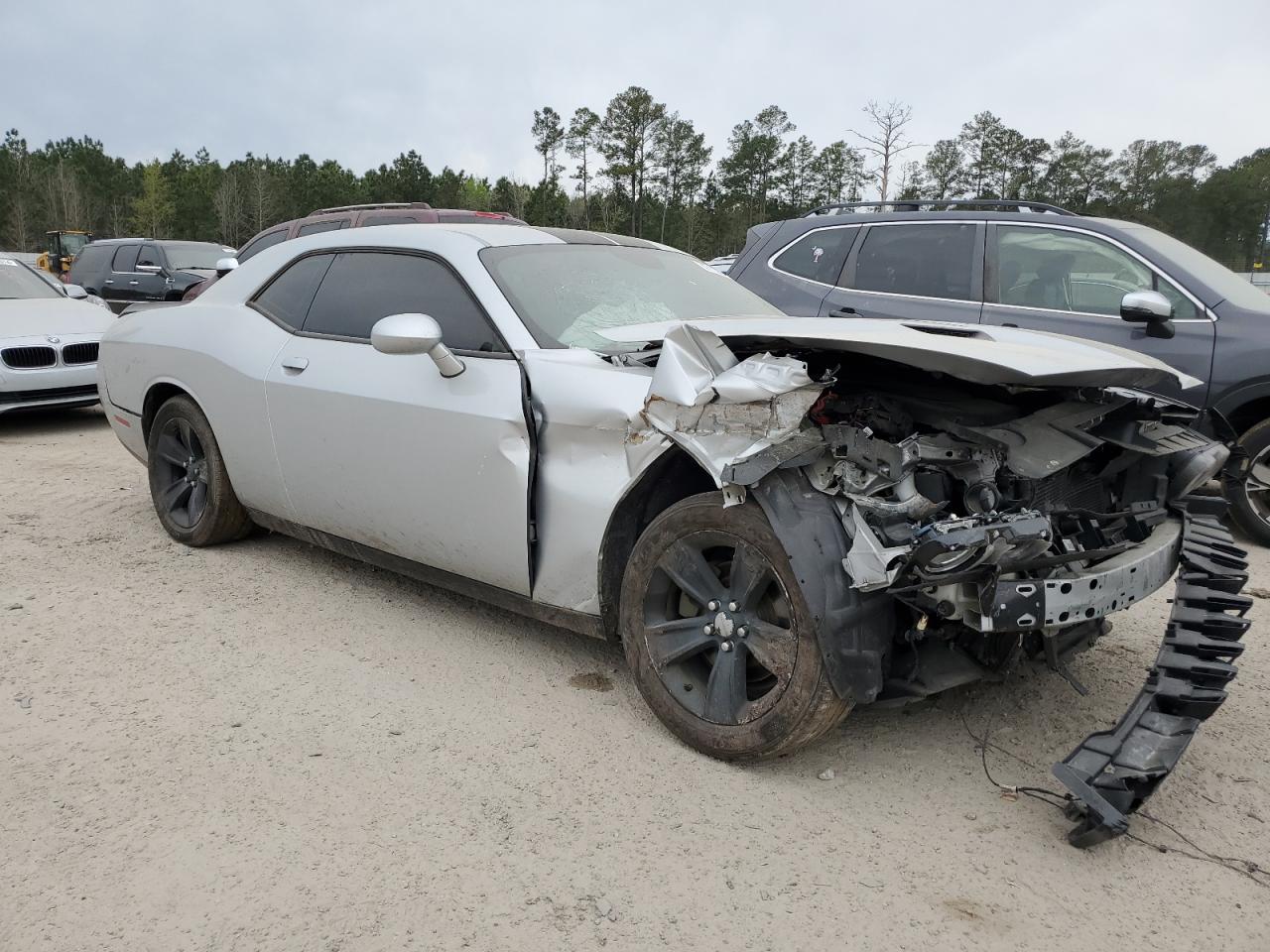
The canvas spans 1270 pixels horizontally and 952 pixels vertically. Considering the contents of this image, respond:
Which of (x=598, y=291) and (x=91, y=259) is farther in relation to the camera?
(x=91, y=259)

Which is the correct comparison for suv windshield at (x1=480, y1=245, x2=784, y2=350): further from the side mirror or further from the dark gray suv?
the dark gray suv

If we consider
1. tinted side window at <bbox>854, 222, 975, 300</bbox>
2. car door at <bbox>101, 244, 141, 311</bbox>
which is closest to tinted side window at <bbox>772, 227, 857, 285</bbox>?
tinted side window at <bbox>854, 222, 975, 300</bbox>

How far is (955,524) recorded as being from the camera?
2.50 metres

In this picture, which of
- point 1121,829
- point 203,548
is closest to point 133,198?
point 203,548

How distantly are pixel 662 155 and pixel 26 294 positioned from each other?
49.3 metres

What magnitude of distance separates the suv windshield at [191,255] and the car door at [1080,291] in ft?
42.7

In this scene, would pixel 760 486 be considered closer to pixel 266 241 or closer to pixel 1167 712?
pixel 1167 712

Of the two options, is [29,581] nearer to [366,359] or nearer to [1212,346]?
[366,359]

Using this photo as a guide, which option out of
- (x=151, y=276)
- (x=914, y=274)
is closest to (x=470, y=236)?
(x=914, y=274)

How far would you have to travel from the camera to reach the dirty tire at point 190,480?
189 inches

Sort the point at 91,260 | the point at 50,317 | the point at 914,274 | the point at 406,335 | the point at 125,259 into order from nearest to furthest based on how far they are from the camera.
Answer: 1. the point at 406,335
2. the point at 914,274
3. the point at 50,317
4. the point at 125,259
5. the point at 91,260

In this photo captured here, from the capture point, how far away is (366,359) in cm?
392

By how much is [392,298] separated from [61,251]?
3082cm

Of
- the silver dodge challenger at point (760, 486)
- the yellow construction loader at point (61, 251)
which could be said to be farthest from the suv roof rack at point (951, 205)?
the yellow construction loader at point (61, 251)
